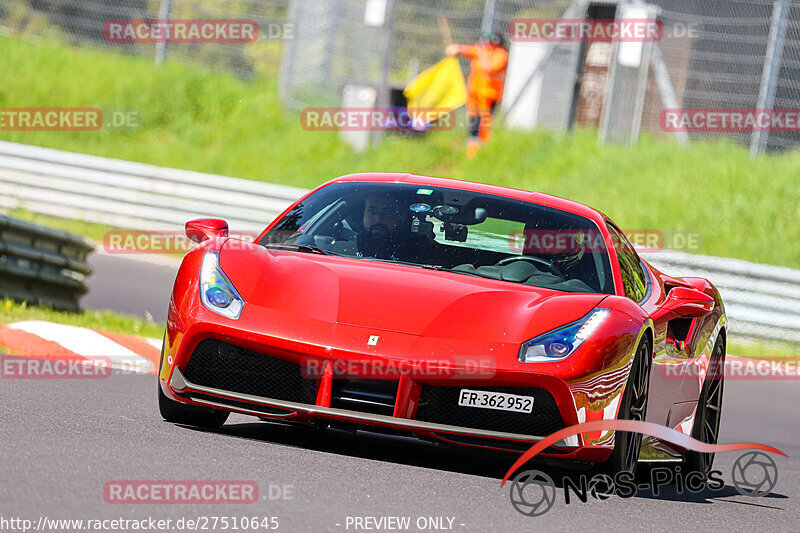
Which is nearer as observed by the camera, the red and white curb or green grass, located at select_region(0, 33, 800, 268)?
the red and white curb

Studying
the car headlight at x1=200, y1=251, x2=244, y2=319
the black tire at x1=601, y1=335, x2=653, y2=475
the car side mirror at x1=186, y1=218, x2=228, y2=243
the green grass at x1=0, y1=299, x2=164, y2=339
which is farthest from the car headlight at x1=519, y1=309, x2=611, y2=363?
the green grass at x1=0, y1=299, x2=164, y2=339

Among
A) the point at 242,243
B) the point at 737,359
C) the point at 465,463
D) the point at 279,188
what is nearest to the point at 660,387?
the point at 465,463

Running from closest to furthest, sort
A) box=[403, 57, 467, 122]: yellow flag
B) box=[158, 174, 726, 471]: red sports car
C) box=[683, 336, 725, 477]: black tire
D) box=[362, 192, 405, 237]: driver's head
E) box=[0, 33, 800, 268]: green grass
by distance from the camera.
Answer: box=[158, 174, 726, 471]: red sports car, box=[362, 192, 405, 237]: driver's head, box=[683, 336, 725, 477]: black tire, box=[0, 33, 800, 268]: green grass, box=[403, 57, 467, 122]: yellow flag

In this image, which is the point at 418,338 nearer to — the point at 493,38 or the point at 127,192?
the point at 127,192

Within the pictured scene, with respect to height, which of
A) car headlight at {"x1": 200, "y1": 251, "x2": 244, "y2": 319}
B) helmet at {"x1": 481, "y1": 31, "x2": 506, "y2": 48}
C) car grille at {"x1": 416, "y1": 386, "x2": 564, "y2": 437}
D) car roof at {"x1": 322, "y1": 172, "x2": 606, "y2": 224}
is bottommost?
car grille at {"x1": 416, "y1": 386, "x2": 564, "y2": 437}

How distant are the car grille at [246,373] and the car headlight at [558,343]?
84cm

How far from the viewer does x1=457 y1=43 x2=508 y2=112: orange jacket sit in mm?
19359

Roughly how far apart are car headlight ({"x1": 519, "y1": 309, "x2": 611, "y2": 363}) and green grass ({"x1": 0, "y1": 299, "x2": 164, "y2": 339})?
4569 mm

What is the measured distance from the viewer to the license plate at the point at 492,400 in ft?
17.2

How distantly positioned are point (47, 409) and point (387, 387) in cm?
168

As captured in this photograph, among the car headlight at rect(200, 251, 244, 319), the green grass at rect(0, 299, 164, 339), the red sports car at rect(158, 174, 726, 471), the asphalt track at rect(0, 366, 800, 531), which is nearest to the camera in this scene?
the asphalt track at rect(0, 366, 800, 531)

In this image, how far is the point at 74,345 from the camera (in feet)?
27.4

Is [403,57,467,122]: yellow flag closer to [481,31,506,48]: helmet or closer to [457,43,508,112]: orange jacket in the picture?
[457,43,508,112]: orange jacket

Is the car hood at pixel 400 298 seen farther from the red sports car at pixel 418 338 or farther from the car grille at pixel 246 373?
the car grille at pixel 246 373
